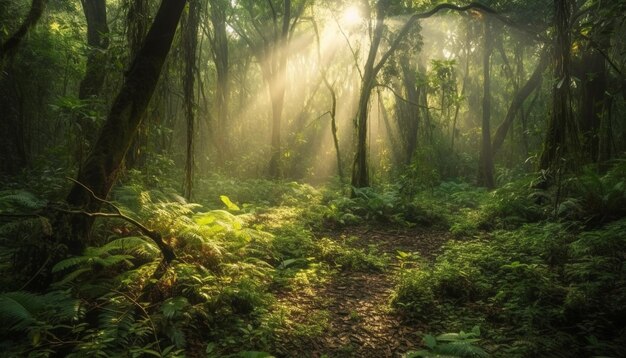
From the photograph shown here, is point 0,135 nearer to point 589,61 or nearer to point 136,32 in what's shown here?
point 136,32

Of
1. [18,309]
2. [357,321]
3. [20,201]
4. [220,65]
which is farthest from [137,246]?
[220,65]

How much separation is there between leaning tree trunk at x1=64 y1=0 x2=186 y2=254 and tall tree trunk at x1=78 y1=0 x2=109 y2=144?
5.41 feet

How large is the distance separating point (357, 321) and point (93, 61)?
629 centimetres

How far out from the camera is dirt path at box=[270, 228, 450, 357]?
12.1 feet

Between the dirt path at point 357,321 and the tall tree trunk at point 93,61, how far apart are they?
4.24 metres

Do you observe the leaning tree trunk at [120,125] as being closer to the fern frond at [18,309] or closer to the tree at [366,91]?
the fern frond at [18,309]

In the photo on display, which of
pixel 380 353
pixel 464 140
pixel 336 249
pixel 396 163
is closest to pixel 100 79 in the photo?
pixel 336 249

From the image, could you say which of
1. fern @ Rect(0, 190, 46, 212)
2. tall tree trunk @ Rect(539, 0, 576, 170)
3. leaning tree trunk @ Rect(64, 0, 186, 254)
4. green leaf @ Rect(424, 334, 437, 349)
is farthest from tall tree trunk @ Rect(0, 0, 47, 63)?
tall tree trunk @ Rect(539, 0, 576, 170)

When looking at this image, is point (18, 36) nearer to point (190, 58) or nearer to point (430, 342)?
point (190, 58)

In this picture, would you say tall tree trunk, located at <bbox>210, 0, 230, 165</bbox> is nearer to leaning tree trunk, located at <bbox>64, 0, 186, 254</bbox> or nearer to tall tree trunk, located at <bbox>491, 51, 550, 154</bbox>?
tall tree trunk, located at <bbox>491, 51, 550, 154</bbox>

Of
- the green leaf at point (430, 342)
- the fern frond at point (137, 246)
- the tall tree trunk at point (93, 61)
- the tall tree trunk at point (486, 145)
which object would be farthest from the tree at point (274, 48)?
the green leaf at point (430, 342)

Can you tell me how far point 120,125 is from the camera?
4426 mm

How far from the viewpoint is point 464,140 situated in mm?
22938

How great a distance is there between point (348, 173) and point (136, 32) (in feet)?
46.9
